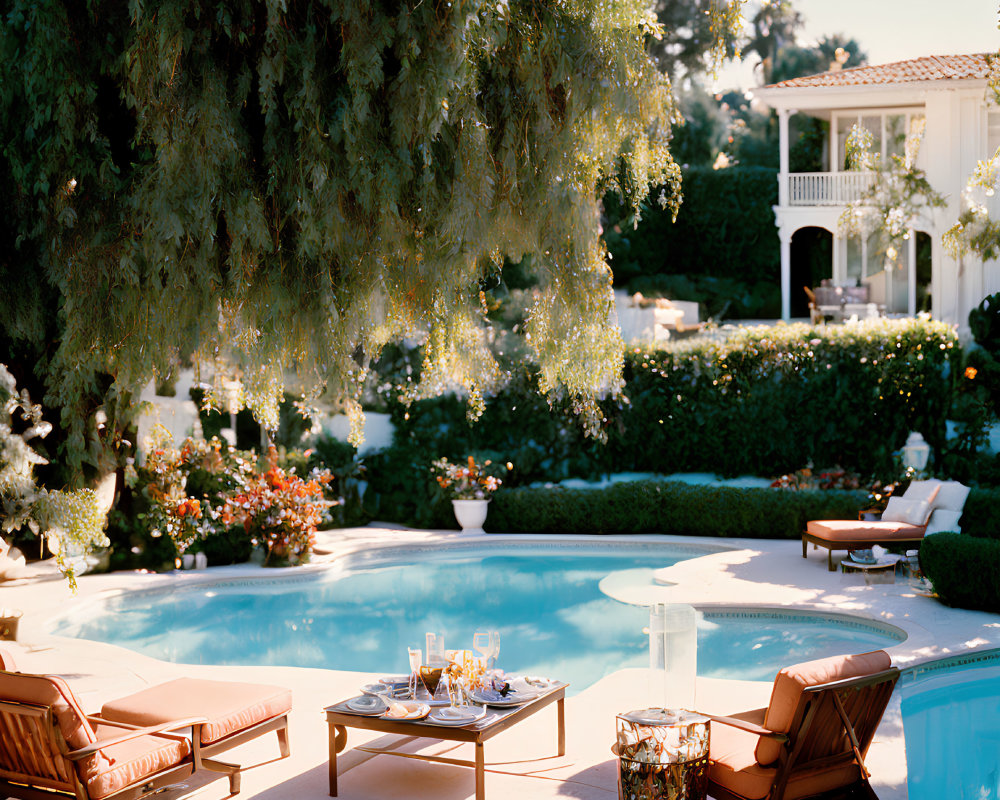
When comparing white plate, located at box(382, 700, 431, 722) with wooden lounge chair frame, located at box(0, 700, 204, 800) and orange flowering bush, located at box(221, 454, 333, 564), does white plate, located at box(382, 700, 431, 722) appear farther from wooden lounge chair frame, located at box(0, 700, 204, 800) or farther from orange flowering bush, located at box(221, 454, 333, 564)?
orange flowering bush, located at box(221, 454, 333, 564)

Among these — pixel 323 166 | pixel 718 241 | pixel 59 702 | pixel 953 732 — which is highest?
pixel 718 241

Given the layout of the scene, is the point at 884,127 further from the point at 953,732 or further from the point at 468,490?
the point at 953,732

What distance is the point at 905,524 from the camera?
495 inches

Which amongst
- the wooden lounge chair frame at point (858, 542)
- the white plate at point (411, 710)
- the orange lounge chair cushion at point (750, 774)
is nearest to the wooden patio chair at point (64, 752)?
the white plate at point (411, 710)

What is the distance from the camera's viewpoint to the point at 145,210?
20.0 ft

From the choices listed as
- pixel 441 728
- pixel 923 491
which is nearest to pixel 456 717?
pixel 441 728

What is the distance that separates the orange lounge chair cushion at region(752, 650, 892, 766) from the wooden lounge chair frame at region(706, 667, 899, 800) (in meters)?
0.03

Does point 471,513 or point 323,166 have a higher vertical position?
point 323,166

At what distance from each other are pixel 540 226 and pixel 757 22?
1257 inches

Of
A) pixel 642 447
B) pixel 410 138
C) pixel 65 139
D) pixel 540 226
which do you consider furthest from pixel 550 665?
pixel 642 447

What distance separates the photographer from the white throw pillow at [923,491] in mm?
12841

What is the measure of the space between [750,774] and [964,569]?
20.7ft

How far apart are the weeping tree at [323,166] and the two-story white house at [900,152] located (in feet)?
51.6

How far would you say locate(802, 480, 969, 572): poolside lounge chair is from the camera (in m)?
12.3
